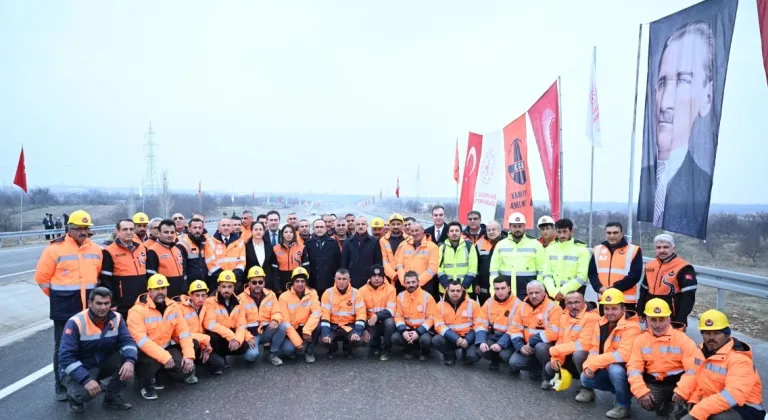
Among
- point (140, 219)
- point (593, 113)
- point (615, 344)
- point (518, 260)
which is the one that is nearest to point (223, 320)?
point (140, 219)

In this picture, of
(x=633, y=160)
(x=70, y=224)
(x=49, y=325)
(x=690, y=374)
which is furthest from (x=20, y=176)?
(x=690, y=374)

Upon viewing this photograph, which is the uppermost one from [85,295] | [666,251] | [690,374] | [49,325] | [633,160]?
[633,160]

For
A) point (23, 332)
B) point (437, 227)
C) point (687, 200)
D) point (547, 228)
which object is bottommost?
point (23, 332)

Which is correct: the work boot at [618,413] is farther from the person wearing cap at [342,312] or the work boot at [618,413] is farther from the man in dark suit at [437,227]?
the man in dark suit at [437,227]

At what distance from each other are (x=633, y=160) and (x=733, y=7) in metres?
3.26

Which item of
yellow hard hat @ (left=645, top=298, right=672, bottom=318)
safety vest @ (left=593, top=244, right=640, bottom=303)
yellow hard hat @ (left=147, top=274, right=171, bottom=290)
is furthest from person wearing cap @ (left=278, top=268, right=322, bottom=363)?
yellow hard hat @ (left=645, top=298, right=672, bottom=318)

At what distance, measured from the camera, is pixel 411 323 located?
718 cm

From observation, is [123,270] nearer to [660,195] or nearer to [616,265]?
[616,265]

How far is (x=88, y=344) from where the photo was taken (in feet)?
16.9

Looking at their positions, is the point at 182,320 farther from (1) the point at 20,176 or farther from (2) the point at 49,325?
(1) the point at 20,176

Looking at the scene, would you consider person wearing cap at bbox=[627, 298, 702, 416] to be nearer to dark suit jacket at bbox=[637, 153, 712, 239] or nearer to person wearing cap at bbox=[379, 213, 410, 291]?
dark suit jacket at bbox=[637, 153, 712, 239]

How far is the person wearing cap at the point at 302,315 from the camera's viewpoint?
22.5 feet

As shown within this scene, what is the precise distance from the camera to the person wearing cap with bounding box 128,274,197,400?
5.54 metres

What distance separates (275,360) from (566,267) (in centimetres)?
414
